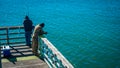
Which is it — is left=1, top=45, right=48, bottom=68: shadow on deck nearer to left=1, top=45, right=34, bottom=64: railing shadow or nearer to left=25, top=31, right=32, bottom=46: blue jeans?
left=1, top=45, right=34, bottom=64: railing shadow

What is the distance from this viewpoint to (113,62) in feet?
64.7

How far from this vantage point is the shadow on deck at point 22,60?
1084cm

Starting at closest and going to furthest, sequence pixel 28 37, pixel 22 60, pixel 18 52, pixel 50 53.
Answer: pixel 50 53, pixel 22 60, pixel 18 52, pixel 28 37

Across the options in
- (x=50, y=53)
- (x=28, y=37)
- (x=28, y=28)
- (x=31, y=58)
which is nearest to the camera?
(x=50, y=53)

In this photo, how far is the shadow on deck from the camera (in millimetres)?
10836

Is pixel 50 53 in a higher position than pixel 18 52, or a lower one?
higher

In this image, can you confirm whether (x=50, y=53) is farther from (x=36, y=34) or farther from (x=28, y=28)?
(x=28, y=28)

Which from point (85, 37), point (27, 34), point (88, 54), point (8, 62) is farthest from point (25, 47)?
point (85, 37)

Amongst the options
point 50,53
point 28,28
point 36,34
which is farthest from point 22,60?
point 28,28

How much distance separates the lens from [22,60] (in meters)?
11.5

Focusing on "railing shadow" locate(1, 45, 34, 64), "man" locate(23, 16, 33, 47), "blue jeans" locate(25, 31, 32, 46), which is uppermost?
"man" locate(23, 16, 33, 47)

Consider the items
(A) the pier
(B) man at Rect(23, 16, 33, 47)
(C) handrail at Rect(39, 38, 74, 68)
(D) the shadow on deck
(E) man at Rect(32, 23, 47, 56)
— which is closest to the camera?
(C) handrail at Rect(39, 38, 74, 68)

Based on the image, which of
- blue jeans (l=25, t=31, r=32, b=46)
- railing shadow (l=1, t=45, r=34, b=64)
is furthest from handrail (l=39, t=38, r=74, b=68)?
blue jeans (l=25, t=31, r=32, b=46)

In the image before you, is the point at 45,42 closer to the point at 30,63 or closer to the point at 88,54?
the point at 30,63
